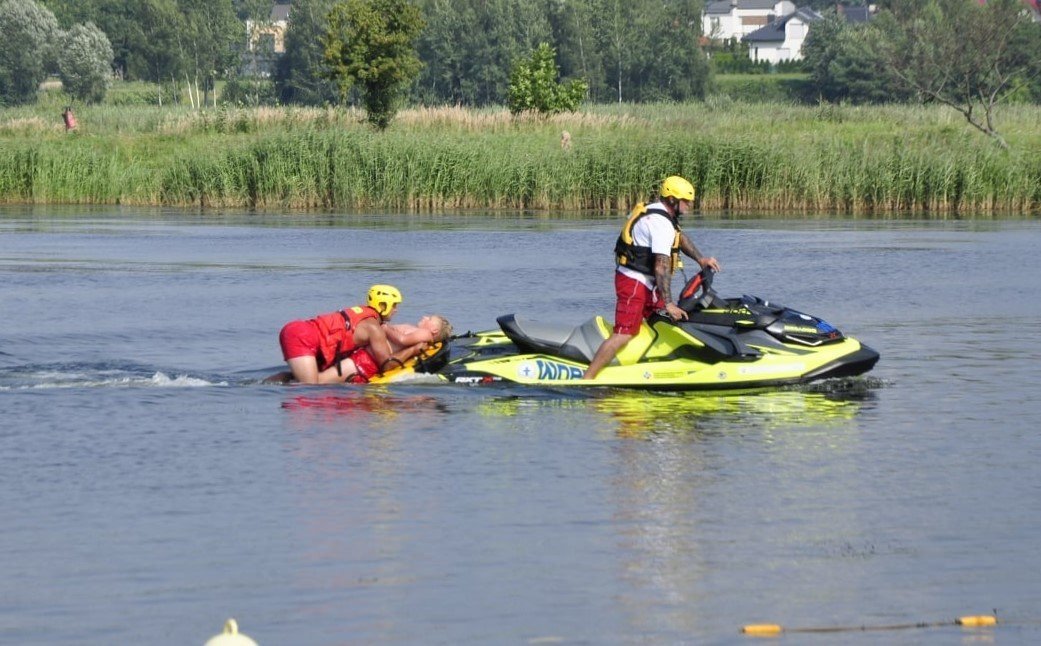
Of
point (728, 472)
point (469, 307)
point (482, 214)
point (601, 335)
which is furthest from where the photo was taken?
point (482, 214)

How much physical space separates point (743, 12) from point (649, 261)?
182874mm

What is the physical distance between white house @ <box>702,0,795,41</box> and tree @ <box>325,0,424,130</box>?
140 metres

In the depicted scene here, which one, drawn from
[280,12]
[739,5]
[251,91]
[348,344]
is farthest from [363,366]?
[739,5]

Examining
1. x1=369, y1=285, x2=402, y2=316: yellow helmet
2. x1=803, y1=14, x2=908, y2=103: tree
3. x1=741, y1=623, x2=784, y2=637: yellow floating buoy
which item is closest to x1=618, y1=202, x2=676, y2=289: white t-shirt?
x1=369, y1=285, x2=402, y2=316: yellow helmet

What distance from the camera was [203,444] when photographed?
37.8 feet

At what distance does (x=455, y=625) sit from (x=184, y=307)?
1307cm

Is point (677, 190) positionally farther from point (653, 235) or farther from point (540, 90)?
point (540, 90)

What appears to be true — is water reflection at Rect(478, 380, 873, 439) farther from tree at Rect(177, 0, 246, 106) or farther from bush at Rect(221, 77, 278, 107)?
bush at Rect(221, 77, 278, 107)

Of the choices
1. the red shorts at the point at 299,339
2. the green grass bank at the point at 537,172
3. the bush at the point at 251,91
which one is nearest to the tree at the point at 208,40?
the bush at the point at 251,91

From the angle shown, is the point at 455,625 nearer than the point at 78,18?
Yes

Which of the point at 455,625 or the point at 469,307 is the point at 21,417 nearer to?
the point at 455,625

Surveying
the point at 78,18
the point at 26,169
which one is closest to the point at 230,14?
the point at 78,18

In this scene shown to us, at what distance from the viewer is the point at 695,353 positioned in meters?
13.4

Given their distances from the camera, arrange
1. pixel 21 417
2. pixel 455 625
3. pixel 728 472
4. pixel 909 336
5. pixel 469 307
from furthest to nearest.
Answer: pixel 469 307 → pixel 909 336 → pixel 21 417 → pixel 728 472 → pixel 455 625
